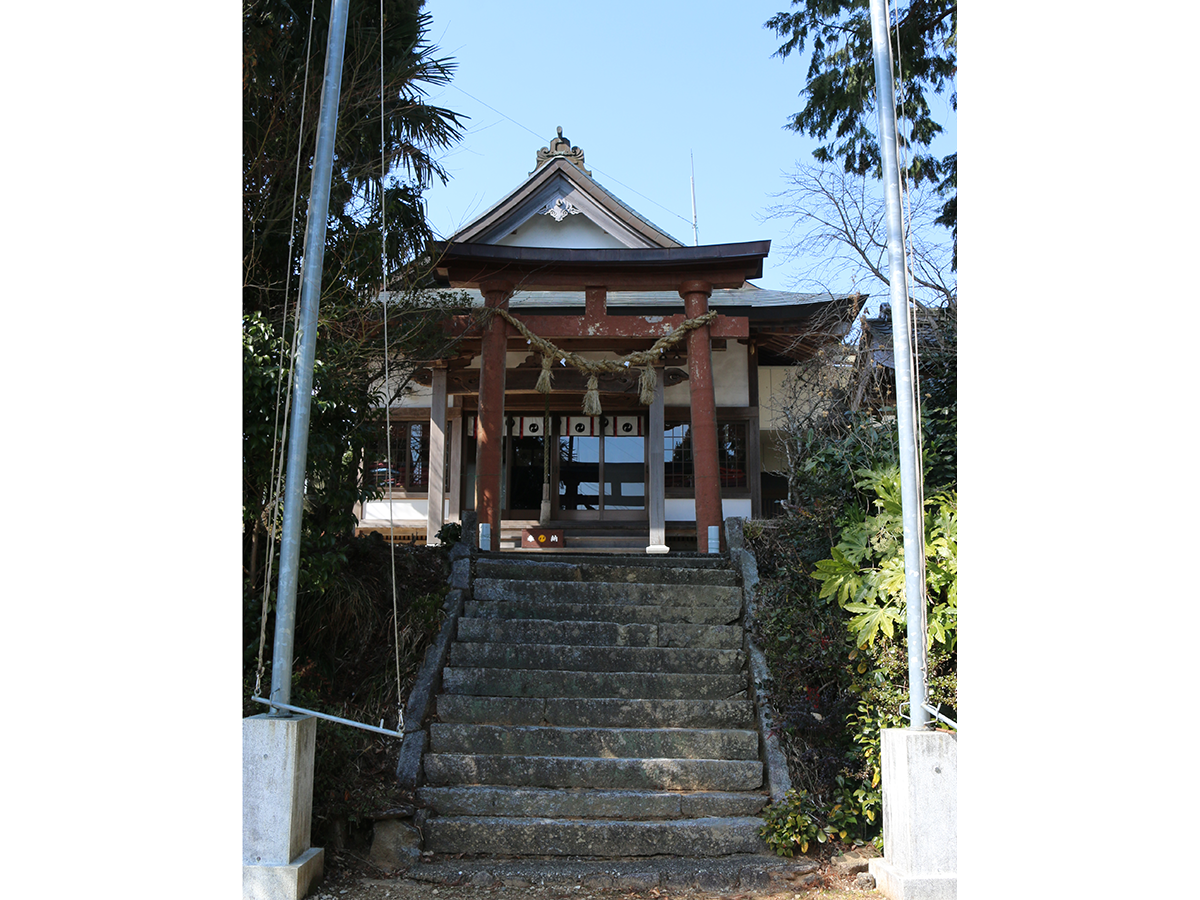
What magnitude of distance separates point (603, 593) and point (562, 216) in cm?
758

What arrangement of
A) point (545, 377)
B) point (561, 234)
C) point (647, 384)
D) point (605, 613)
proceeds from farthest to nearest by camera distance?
point (561, 234)
point (647, 384)
point (545, 377)
point (605, 613)

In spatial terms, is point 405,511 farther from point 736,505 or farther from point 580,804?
point 580,804

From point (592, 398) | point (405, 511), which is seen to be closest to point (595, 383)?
point (592, 398)

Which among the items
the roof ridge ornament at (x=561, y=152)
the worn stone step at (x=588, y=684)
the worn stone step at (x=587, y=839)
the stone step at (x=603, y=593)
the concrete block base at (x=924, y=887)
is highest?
the roof ridge ornament at (x=561, y=152)

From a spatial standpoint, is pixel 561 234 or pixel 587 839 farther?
pixel 561 234

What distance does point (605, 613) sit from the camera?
683cm

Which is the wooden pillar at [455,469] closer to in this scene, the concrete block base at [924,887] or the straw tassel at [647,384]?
the straw tassel at [647,384]

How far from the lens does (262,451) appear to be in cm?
522

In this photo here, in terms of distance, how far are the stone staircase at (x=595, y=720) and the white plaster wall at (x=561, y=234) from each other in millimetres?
6916

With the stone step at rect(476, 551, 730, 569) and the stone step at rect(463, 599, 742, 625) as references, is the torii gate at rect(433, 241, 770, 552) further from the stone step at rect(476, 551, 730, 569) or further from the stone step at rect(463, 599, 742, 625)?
the stone step at rect(463, 599, 742, 625)

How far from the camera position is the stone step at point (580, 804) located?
16.6 feet

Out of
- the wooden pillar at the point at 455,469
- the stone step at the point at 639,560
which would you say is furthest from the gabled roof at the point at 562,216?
the stone step at the point at 639,560

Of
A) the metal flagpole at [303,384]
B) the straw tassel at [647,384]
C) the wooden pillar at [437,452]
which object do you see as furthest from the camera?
the wooden pillar at [437,452]

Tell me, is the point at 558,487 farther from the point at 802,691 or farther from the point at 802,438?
the point at 802,691
